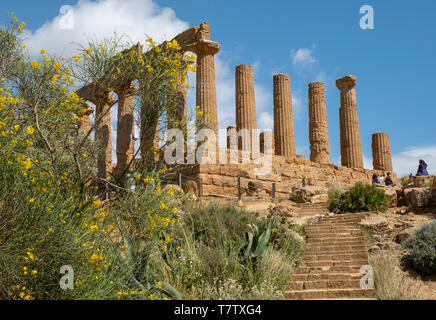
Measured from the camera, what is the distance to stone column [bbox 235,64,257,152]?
27.9m

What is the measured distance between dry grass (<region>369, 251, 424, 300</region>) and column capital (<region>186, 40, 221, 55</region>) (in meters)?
17.2

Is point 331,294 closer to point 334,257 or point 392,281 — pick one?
point 392,281

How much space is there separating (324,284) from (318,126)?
22048mm

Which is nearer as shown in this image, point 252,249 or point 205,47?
point 252,249

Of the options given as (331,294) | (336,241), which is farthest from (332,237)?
(331,294)

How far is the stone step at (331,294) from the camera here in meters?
9.67

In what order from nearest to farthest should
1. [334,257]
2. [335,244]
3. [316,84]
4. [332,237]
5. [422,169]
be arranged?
[334,257] → [335,244] → [332,237] → [422,169] → [316,84]

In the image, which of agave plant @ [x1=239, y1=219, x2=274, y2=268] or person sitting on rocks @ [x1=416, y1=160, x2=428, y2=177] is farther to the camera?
person sitting on rocks @ [x1=416, y1=160, x2=428, y2=177]

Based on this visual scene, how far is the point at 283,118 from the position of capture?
29.8 m

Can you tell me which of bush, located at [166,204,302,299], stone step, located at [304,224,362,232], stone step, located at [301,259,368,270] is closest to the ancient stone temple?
stone step, located at [304,224,362,232]

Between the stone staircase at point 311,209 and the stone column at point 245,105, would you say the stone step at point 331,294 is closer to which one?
the stone staircase at point 311,209

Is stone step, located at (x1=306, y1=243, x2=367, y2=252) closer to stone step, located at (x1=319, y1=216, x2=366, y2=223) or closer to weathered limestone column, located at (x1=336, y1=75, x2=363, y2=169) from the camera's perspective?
stone step, located at (x1=319, y1=216, x2=366, y2=223)

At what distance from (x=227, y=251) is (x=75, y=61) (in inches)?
192
